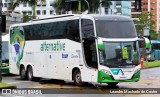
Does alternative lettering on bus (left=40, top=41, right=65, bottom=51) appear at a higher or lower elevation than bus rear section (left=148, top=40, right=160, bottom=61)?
higher

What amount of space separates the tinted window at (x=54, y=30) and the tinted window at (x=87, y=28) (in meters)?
0.47

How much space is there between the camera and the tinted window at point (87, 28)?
65.5ft

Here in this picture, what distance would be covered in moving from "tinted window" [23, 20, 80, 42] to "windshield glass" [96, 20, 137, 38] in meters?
1.41

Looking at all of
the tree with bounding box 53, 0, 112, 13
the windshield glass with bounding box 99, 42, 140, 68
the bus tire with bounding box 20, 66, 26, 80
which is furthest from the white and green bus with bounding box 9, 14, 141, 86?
the tree with bounding box 53, 0, 112, 13

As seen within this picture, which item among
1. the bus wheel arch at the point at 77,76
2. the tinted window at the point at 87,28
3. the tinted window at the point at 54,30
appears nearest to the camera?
the tinted window at the point at 87,28

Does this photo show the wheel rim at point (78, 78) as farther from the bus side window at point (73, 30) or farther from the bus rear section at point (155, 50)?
the bus rear section at point (155, 50)

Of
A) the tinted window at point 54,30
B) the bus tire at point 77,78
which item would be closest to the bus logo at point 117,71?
the bus tire at point 77,78

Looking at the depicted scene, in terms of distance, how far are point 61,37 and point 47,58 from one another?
192 centimetres

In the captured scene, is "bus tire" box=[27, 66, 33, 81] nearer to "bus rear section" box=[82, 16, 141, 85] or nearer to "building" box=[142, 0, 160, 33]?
"bus rear section" box=[82, 16, 141, 85]

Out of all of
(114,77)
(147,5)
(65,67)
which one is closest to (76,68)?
(65,67)

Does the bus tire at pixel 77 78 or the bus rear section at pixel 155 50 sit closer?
the bus tire at pixel 77 78

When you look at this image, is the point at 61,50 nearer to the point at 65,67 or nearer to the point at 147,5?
the point at 65,67

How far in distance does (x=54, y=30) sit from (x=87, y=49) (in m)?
3.32

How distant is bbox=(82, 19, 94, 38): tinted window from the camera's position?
1997cm
